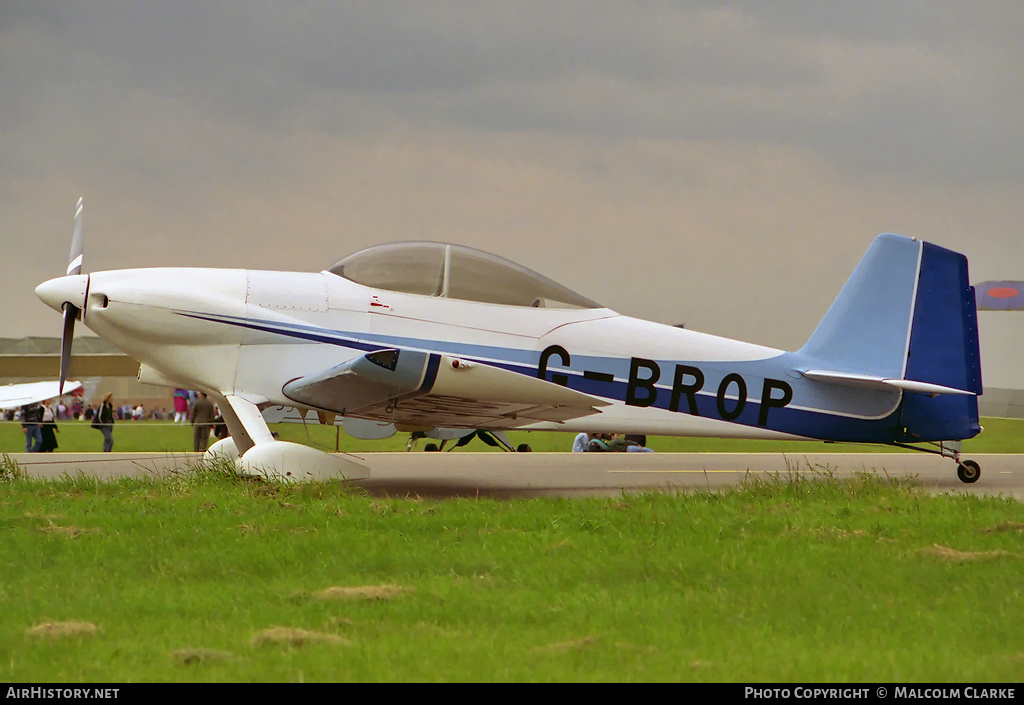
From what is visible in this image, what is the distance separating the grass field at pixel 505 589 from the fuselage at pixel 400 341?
1846 mm

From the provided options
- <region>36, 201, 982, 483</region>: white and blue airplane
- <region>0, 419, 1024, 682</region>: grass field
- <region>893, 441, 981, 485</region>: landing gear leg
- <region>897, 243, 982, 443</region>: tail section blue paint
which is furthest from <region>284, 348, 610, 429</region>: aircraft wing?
<region>893, 441, 981, 485</region>: landing gear leg

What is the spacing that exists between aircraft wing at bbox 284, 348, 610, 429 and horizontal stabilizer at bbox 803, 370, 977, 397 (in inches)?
110

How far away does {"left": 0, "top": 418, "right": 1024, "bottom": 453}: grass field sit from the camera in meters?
18.5

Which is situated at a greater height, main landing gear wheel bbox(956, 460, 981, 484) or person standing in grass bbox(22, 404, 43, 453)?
main landing gear wheel bbox(956, 460, 981, 484)

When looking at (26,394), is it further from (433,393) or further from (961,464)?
(961,464)

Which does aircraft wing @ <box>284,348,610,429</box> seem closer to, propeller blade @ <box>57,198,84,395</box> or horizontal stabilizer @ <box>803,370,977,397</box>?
propeller blade @ <box>57,198,84,395</box>

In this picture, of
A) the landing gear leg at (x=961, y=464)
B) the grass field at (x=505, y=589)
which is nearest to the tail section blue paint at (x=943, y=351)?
the landing gear leg at (x=961, y=464)

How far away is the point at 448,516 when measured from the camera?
6.21 metres

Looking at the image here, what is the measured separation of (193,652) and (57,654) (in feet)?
1.55

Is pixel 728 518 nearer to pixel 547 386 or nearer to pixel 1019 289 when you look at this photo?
pixel 547 386

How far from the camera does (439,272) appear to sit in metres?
8.84

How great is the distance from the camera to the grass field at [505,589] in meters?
3.03

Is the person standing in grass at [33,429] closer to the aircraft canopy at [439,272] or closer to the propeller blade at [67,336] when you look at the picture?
the propeller blade at [67,336]
